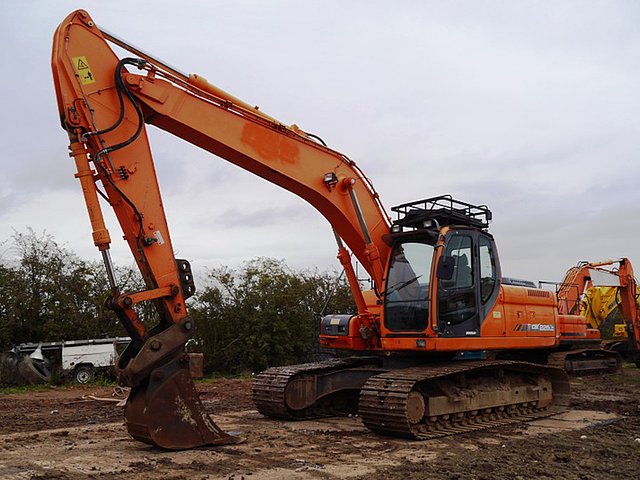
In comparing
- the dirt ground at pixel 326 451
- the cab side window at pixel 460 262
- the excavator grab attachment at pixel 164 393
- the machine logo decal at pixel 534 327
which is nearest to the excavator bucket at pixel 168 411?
the excavator grab attachment at pixel 164 393

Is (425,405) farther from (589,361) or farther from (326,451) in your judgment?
(589,361)

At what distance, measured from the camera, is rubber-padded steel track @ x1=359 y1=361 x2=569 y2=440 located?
8.12m

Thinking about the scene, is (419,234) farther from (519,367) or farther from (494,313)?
(519,367)

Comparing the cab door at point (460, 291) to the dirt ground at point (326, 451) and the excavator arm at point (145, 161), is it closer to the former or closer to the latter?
the dirt ground at point (326, 451)

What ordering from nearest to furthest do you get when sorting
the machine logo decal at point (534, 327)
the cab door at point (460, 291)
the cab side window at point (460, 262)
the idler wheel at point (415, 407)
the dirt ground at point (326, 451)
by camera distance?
1. the dirt ground at point (326, 451)
2. the idler wheel at point (415, 407)
3. the cab door at point (460, 291)
4. the cab side window at point (460, 262)
5. the machine logo decal at point (534, 327)

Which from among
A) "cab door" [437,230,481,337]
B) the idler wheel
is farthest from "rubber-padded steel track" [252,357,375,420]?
the idler wheel

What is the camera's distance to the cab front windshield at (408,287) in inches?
356

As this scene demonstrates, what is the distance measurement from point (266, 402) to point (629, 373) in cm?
1261

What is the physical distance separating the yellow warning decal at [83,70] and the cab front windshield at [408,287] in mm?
4545

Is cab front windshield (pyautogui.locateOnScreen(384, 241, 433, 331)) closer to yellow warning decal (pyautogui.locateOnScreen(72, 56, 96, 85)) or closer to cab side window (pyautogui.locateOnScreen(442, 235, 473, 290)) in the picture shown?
cab side window (pyautogui.locateOnScreen(442, 235, 473, 290))

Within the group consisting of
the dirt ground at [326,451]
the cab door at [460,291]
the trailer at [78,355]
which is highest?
the cab door at [460,291]

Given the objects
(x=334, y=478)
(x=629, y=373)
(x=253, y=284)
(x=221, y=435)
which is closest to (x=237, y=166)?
(x=221, y=435)

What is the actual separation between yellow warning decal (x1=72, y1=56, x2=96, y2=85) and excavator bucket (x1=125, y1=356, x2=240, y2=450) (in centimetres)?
314

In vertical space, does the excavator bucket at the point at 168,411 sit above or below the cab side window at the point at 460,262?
below
